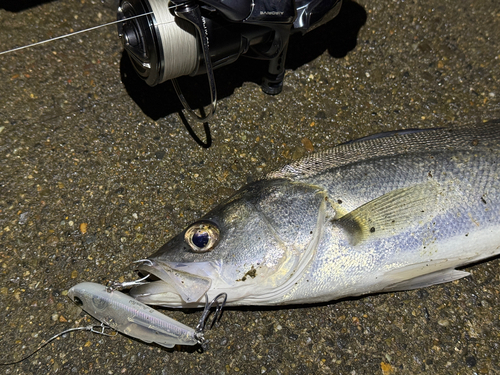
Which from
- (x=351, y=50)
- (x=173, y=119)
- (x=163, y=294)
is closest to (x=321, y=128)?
(x=351, y=50)

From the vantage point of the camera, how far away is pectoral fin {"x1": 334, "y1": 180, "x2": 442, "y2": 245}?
1.93 metres

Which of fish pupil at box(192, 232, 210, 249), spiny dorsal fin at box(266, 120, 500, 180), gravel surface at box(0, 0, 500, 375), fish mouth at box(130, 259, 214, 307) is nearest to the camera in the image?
fish mouth at box(130, 259, 214, 307)

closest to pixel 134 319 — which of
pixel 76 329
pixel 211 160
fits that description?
pixel 76 329

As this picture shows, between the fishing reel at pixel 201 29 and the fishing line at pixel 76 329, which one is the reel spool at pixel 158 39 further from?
the fishing line at pixel 76 329

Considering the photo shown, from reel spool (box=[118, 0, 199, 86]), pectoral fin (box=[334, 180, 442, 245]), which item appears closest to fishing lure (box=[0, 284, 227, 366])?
pectoral fin (box=[334, 180, 442, 245])

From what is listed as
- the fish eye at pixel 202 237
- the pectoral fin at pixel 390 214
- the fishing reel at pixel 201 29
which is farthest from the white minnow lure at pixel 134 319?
the fishing reel at pixel 201 29

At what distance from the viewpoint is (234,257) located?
183 centimetres

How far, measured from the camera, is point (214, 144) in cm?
258

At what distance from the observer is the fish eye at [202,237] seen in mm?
1860

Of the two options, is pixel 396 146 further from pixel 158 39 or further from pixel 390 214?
pixel 158 39

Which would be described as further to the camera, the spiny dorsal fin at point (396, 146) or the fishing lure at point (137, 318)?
the spiny dorsal fin at point (396, 146)

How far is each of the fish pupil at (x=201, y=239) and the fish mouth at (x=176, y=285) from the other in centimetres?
10

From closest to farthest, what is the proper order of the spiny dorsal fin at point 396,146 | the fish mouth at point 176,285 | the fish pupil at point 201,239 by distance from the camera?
the fish mouth at point 176,285
the fish pupil at point 201,239
the spiny dorsal fin at point 396,146

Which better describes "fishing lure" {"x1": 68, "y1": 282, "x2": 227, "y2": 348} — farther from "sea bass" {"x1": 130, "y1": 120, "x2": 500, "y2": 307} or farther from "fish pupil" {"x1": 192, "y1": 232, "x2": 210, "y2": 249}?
"fish pupil" {"x1": 192, "y1": 232, "x2": 210, "y2": 249}
